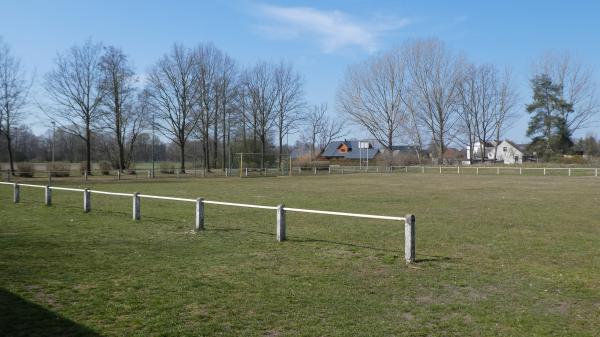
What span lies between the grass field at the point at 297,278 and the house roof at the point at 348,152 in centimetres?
8708

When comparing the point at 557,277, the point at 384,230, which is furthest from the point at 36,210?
the point at 557,277

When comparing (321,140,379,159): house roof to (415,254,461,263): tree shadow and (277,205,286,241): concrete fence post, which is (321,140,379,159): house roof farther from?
(415,254,461,263): tree shadow

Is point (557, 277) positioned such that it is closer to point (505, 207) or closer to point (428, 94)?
point (505, 207)

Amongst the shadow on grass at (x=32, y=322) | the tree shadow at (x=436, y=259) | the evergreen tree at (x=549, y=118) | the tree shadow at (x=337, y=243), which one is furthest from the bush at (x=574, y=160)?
the shadow on grass at (x=32, y=322)

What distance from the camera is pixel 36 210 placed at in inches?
656

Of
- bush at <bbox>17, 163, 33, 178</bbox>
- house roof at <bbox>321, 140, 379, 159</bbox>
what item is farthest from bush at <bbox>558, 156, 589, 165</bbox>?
bush at <bbox>17, 163, 33, 178</bbox>

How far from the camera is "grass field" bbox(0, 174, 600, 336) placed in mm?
5484

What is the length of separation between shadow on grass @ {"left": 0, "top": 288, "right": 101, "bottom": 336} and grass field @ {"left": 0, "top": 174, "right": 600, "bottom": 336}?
2cm

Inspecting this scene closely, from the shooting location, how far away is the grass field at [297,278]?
18.0 ft

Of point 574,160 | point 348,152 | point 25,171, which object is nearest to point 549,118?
point 574,160

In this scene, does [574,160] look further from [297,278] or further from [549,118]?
[297,278]

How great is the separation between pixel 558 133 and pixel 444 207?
6347 centimetres

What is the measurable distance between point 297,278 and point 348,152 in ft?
317

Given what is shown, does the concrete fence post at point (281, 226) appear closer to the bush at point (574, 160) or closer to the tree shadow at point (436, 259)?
the tree shadow at point (436, 259)
